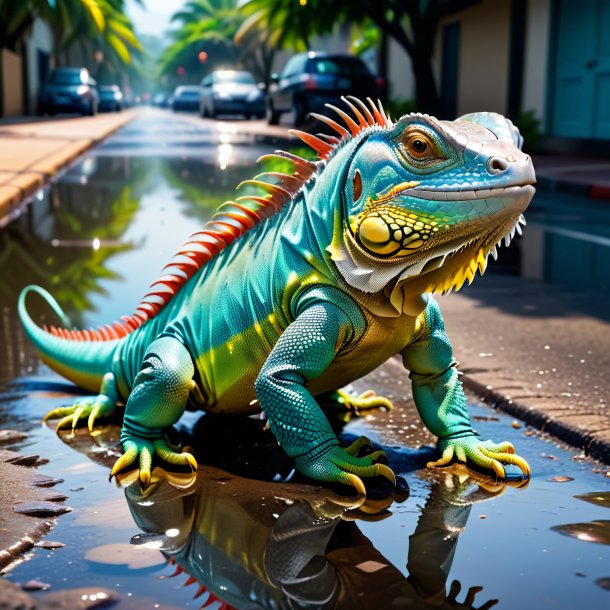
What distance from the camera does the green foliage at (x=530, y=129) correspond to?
19.9 metres

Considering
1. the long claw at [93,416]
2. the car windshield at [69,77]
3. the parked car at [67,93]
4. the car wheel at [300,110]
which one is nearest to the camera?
the long claw at [93,416]

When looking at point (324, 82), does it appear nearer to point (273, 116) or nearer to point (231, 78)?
point (273, 116)

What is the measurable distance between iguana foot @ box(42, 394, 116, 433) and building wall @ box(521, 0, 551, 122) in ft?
61.1

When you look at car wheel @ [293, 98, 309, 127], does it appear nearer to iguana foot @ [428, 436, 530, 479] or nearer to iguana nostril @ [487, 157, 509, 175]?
iguana foot @ [428, 436, 530, 479]

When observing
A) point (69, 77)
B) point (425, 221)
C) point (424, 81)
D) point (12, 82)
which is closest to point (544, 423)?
point (425, 221)

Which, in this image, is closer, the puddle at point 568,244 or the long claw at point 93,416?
the long claw at point 93,416

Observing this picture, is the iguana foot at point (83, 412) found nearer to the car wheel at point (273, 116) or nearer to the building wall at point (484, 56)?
the building wall at point (484, 56)

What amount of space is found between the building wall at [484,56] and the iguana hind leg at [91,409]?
2197 centimetres

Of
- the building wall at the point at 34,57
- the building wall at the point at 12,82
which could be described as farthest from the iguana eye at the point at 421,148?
the building wall at the point at 34,57

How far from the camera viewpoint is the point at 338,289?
311 cm

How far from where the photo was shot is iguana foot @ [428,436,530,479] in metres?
3.26

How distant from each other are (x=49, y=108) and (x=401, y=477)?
3822 centimetres

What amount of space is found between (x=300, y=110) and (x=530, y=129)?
25.0 ft

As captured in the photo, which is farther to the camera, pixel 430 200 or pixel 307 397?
pixel 307 397
